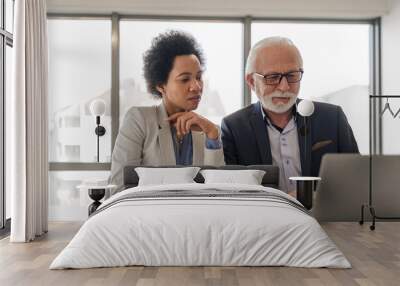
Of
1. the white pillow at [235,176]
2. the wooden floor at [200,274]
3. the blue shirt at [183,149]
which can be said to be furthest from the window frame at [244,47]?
the wooden floor at [200,274]

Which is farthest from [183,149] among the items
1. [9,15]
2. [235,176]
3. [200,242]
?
[200,242]

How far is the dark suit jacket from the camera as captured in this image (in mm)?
6891

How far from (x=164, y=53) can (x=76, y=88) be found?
3.81 ft

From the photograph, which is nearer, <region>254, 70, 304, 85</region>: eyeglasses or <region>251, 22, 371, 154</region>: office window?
<region>254, 70, 304, 85</region>: eyeglasses

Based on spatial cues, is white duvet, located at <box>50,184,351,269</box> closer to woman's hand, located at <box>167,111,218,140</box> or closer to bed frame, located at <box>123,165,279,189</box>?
bed frame, located at <box>123,165,279,189</box>

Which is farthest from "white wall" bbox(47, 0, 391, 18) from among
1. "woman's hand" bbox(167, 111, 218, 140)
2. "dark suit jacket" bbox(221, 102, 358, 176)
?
"woman's hand" bbox(167, 111, 218, 140)

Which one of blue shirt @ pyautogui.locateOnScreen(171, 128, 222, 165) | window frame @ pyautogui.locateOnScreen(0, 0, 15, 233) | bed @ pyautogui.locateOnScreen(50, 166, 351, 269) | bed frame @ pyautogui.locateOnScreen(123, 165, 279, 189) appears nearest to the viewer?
bed @ pyautogui.locateOnScreen(50, 166, 351, 269)

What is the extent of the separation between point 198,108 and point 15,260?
312 centimetres

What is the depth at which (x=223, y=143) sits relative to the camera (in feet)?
22.8

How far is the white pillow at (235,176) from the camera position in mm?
6344

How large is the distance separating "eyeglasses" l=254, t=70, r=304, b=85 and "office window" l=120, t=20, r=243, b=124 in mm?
340

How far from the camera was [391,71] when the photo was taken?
7.02 m

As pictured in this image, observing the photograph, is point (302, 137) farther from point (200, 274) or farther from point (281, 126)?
point (200, 274)

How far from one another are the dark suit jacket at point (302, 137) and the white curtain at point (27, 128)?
2.22 meters
